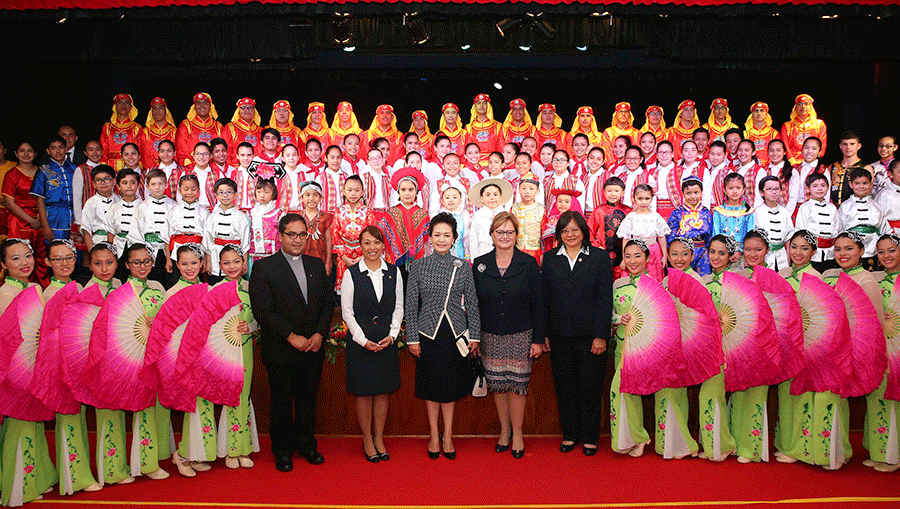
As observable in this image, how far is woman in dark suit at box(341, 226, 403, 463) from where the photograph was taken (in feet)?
12.5

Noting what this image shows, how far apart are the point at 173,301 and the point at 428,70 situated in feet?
19.1

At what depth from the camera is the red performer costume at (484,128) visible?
313 inches

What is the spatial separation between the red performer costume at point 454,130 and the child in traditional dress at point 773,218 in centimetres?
352

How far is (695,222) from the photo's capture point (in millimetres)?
5602

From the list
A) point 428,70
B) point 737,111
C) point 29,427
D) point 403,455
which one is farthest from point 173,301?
point 737,111

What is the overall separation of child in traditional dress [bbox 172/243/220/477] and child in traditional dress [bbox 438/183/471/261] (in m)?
2.34

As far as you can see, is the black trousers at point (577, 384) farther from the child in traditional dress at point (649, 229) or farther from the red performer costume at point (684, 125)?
the red performer costume at point (684, 125)

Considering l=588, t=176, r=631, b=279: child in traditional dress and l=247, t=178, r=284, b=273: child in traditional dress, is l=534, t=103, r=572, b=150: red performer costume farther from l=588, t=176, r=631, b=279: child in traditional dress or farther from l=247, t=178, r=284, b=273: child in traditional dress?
l=247, t=178, r=284, b=273: child in traditional dress

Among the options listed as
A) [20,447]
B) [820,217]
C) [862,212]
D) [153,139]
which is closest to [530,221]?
[820,217]

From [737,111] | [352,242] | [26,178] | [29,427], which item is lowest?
[29,427]

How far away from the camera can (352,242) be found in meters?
5.31

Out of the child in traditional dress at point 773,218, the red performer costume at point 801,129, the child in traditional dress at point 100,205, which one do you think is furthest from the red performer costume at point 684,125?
the child in traditional dress at point 100,205

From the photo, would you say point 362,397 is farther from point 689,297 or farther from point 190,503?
point 689,297

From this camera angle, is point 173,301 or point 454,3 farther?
point 454,3
